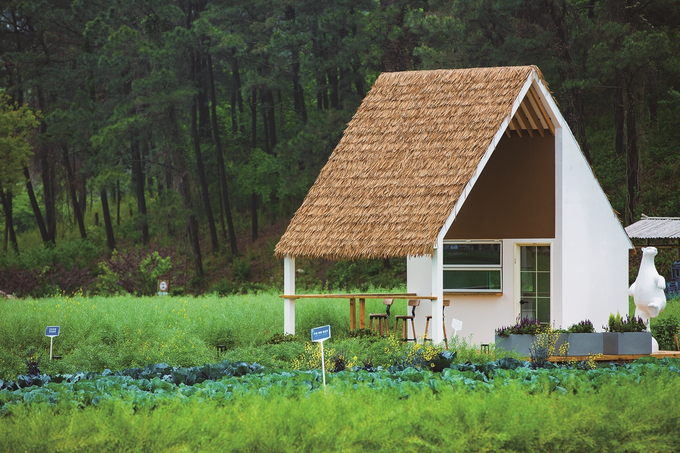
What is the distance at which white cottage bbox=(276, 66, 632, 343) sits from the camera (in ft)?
41.1

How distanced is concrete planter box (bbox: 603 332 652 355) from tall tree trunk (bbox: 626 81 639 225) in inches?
635

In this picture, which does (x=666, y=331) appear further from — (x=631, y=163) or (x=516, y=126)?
(x=631, y=163)

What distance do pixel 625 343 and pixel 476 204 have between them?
3966 millimetres

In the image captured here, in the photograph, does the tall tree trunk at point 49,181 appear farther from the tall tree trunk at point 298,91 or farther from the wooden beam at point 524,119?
the wooden beam at point 524,119

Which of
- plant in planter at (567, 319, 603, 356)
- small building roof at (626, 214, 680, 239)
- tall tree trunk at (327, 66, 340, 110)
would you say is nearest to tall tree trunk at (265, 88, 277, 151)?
tall tree trunk at (327, 66, 340, 110)

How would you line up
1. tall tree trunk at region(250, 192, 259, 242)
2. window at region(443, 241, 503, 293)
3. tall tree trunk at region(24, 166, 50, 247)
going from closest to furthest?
1. window at region(443, 241, 503, 293)
2. tall tree trunk at region(24, 166, 50, 247)
3. tall tree trunk at region(250, 192, 259, 242)

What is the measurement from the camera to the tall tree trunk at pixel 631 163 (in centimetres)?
2738

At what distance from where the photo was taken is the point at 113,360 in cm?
1095

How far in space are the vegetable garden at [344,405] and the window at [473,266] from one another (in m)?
4.07

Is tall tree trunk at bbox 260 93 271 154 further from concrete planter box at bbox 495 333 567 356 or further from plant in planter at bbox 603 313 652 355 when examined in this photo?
plant in planter at bbox 603 313 652 355

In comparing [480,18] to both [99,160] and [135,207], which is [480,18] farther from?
[135,207]

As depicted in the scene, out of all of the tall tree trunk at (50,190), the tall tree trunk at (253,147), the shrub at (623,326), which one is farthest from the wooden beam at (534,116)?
the tall tree trunk at (50,190)

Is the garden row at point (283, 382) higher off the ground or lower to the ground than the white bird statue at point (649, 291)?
lower

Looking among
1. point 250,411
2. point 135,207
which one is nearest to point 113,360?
point 250,411
